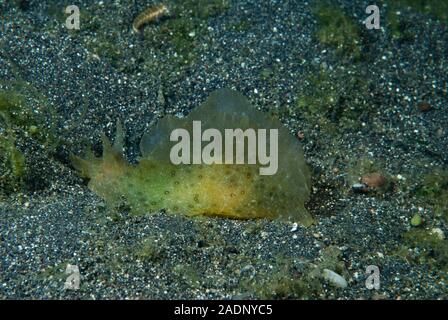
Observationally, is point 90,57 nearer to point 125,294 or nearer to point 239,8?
point 239,8

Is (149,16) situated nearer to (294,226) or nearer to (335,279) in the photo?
(294,226)

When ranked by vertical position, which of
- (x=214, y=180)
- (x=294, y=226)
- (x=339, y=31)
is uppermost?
(x=339, y=31)

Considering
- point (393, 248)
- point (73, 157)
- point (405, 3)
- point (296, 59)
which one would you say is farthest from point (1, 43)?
point (405, 3)

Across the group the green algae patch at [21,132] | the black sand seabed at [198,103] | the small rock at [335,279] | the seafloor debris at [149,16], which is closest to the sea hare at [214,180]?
the black sand seabed at [198,103]

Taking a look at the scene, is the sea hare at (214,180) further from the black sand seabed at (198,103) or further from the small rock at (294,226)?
the black sand seabed at (198,103)

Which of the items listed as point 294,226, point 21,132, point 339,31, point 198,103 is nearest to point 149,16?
point 198,103

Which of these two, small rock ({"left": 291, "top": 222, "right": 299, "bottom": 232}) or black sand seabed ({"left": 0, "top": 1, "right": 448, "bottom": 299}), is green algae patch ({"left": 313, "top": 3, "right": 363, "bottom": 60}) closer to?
black sand seabed ({"left": 0, "top": 1, "right": 448, "bottom": 299})
